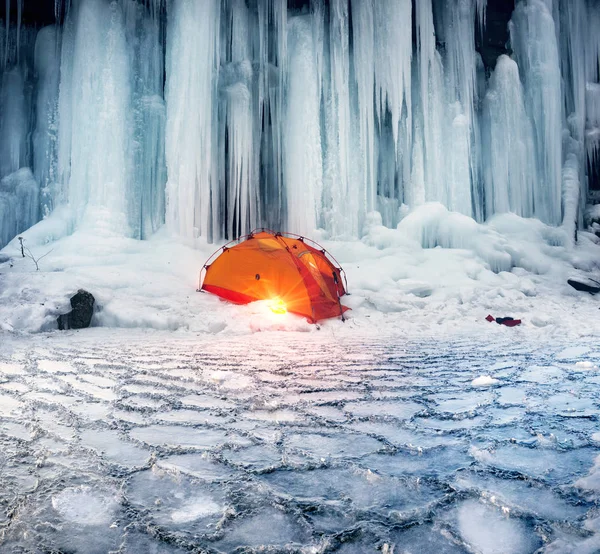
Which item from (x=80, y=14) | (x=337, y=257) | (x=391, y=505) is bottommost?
(x=391, y=505)

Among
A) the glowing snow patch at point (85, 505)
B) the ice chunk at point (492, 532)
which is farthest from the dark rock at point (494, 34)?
the glowing snow patch at point (85, 505)

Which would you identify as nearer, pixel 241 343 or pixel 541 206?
pixel 241 343

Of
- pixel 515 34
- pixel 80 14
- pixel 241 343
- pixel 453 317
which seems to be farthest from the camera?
pixel 515 34

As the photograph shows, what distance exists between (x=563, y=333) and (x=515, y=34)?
31.2 ft

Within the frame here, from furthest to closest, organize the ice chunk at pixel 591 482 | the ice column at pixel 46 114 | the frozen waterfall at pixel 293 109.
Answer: the ice column at pixel 46 114 < the frozen waterfall at pixel 293 109 < the ice chunk at pixel 591 482

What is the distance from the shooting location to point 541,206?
11164 mm

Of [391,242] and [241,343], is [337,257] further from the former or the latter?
[241,343]

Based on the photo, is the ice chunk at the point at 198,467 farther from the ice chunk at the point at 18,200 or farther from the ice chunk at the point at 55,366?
the ice chunk at the point at 18,200

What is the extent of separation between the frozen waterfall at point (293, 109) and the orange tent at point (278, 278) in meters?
2.78

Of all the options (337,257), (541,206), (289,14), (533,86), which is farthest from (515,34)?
(337,257)

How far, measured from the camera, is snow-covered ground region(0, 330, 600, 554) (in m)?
0.99

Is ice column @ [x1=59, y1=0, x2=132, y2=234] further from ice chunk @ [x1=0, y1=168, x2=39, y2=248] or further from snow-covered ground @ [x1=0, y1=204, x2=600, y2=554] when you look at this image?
ice chunk @ [x1=0, y1=168, x2=39, y2=248]

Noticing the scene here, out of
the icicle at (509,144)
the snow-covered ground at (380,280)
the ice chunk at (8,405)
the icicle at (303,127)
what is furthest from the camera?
the icicle at (509,144)

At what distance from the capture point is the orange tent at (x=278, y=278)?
18.9 ft
